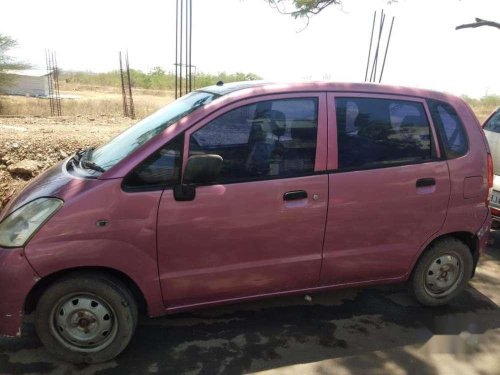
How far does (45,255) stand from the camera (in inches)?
101

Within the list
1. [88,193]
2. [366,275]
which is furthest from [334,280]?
[88,193]

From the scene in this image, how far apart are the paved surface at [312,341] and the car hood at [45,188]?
99 centimetres

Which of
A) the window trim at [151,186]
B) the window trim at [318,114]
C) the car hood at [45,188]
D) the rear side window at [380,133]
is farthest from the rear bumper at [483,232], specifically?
the car hood at [45,188]

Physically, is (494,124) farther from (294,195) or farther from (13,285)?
(13,285)

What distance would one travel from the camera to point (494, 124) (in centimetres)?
613

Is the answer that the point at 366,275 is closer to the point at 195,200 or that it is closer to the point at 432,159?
the point at 432,159

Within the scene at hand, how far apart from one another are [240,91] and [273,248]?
3.61ft

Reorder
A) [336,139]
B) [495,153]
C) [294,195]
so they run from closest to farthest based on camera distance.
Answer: [294,195] → [336,139] → [495,153]

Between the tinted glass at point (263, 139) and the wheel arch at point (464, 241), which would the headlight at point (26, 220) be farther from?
the wheel arch at point (464, 241)

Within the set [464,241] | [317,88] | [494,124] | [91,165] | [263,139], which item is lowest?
[464,241]

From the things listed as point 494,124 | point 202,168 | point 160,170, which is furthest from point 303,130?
point 494,124

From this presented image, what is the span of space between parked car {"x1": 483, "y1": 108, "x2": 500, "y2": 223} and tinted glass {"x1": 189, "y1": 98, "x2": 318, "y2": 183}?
9.99ft

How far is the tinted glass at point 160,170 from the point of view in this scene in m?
2.75

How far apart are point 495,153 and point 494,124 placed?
0.55 metres
